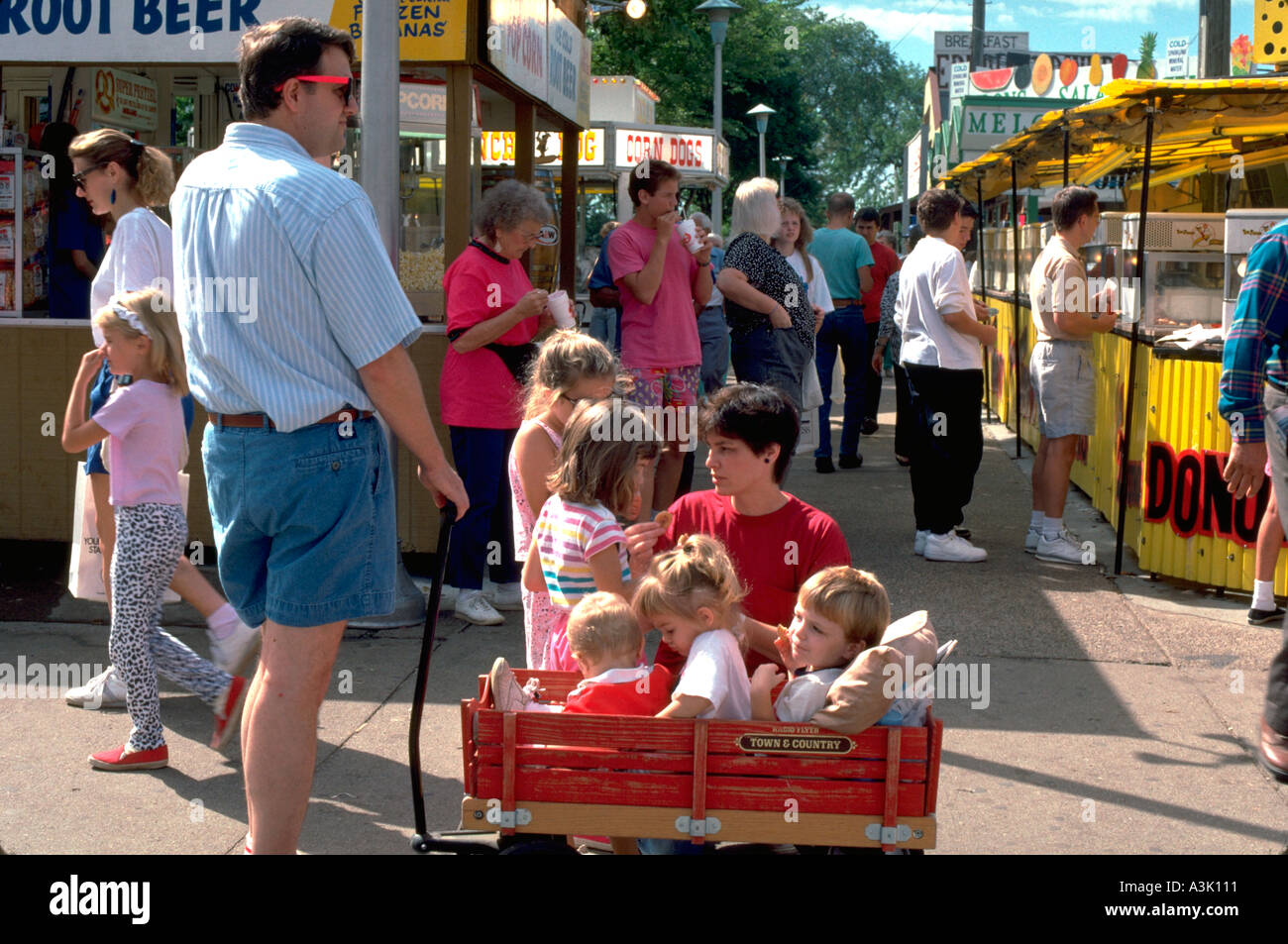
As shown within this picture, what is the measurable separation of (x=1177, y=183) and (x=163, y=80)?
1068 cm

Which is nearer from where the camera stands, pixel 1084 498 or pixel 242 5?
pixel 242 5

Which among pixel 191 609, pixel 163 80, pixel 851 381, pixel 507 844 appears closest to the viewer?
pixel 507 844

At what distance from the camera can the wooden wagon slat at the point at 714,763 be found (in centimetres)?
287

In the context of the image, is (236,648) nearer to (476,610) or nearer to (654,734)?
(476,610)

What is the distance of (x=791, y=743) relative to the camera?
2.88 meters

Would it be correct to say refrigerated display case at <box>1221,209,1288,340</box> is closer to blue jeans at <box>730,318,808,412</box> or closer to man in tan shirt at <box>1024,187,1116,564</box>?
man in tan shirt at <box>1024,187,1116,564</box>

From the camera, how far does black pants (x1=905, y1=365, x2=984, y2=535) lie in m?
7.56

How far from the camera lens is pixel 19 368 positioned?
7.30 m

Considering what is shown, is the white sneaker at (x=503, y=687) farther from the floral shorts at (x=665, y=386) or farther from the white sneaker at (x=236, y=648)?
the floral shorts at (x=665, y=386)

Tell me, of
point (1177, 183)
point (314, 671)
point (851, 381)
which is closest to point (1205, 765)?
point (314, 671)

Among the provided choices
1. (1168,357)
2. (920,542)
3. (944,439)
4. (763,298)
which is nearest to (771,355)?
(763,298)

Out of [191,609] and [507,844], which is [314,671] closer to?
[507,844]

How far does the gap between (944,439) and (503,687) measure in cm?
487

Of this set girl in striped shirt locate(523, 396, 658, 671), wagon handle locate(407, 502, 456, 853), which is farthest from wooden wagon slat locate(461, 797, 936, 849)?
girl in striped shirt locate(523, 396, 658, 671)
